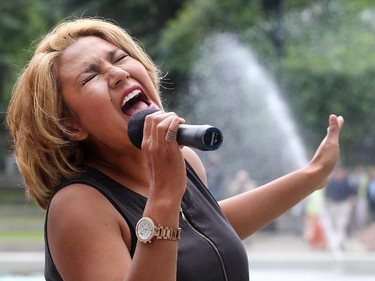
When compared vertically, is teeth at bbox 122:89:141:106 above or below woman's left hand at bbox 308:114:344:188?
below

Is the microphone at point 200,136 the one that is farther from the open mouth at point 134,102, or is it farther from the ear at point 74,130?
the ear at point 74,130

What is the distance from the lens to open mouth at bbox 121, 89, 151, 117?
2.14m

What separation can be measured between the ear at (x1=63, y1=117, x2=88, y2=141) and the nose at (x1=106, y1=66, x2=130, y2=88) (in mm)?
146

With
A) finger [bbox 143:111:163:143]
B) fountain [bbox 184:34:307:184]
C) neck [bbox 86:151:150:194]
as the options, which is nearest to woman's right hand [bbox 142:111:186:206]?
finger [bbox 143:111:163:143]

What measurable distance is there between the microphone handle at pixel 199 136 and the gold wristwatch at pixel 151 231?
192 millimetres

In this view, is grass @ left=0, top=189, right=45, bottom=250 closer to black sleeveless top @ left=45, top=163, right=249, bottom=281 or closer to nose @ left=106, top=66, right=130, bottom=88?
black sleeveless top @ left=45, top=163, right=249, bottom=281

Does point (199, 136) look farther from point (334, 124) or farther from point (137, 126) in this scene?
point (334, 124)

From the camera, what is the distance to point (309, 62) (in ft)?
70.1

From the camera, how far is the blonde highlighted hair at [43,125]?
221 cm

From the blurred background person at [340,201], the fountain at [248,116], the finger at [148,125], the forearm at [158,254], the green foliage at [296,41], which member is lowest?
the forearm at [158,254]

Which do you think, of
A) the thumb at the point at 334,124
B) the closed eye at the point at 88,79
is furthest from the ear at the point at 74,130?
the thumb at the point at 334,124

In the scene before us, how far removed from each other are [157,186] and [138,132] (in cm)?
18

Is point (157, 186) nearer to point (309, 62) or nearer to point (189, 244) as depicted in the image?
point (189, 244)

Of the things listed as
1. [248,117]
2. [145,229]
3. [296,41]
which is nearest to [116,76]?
[145,229]
